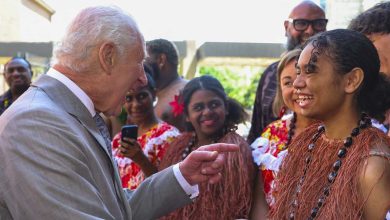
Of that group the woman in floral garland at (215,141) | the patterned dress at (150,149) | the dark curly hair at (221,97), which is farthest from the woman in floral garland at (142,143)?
the dark curly hair at (221,97)

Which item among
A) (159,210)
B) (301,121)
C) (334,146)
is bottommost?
(159,210)

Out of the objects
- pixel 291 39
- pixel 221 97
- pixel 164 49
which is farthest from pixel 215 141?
pixel 164 49

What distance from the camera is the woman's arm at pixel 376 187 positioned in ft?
6.47

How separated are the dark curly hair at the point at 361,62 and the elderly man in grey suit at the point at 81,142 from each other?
1.94 ft

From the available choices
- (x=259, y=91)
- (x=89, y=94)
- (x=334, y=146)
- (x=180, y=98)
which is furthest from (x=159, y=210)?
(x=259, y=91)

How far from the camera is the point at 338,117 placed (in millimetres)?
2207

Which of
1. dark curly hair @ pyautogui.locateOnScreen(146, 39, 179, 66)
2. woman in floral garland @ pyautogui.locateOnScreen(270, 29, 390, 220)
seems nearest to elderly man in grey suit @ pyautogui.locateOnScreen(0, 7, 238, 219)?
woman in floral garland @ pyautogui.locateOnScreen(270, 29, 390, 220)

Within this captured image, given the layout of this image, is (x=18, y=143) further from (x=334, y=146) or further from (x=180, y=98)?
(x=180, y=98)

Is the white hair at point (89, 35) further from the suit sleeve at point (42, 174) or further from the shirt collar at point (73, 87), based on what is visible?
the suit sleeve at point (42, 174)

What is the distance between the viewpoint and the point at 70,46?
83.1 inches

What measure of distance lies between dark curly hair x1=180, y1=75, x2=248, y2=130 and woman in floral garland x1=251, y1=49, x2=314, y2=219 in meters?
0.30

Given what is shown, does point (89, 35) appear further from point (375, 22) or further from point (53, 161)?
point (375, 22)

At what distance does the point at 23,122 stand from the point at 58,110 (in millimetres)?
151

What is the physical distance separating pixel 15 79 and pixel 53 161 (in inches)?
172
